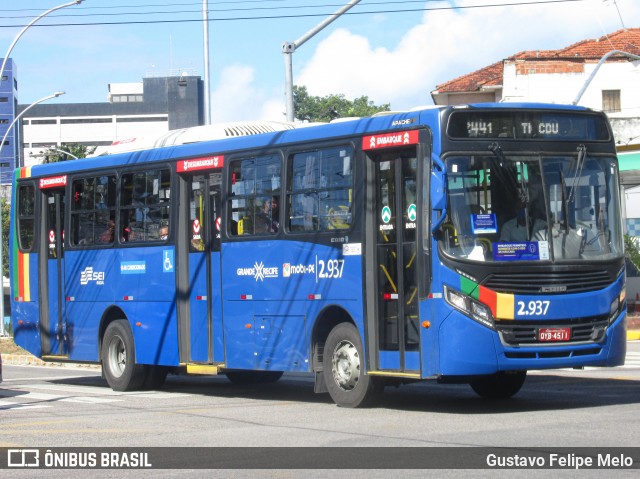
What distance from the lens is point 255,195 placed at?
15609 mm

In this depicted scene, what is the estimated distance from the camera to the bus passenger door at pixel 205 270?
645 inches

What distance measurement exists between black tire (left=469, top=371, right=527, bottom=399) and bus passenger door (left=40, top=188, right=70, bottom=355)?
7.42 m

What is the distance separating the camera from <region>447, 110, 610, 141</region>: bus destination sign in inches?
514

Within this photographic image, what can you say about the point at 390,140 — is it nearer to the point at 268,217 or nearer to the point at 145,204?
the point at 268,217

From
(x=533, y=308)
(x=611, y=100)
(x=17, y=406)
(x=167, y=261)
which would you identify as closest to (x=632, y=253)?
(x=167, y=261)

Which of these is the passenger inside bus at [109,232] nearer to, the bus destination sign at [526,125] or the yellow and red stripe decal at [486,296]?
the bus destination sign at [526,125]

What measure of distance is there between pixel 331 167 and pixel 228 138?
97.7 inches

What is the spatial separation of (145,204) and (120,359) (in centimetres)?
249

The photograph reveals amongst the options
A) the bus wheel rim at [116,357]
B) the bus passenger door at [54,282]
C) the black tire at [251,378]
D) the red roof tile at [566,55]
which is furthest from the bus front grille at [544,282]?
the red roof tile at [566,55]

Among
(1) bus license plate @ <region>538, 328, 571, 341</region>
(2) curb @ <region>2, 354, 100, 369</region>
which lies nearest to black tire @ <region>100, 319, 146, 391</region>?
(1) bus license plate @ <region>538, 328, 571, 341</region>

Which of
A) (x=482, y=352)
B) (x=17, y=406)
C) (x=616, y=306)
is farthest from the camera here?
(x=17, y=406)

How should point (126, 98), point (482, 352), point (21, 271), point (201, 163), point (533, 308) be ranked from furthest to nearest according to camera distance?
point (126, 98)
point (21, 271)
point (201, 163)
point (533, 308)
point (482, 352)

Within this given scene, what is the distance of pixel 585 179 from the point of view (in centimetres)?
1354

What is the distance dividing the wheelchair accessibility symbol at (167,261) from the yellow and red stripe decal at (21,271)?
152 inches
